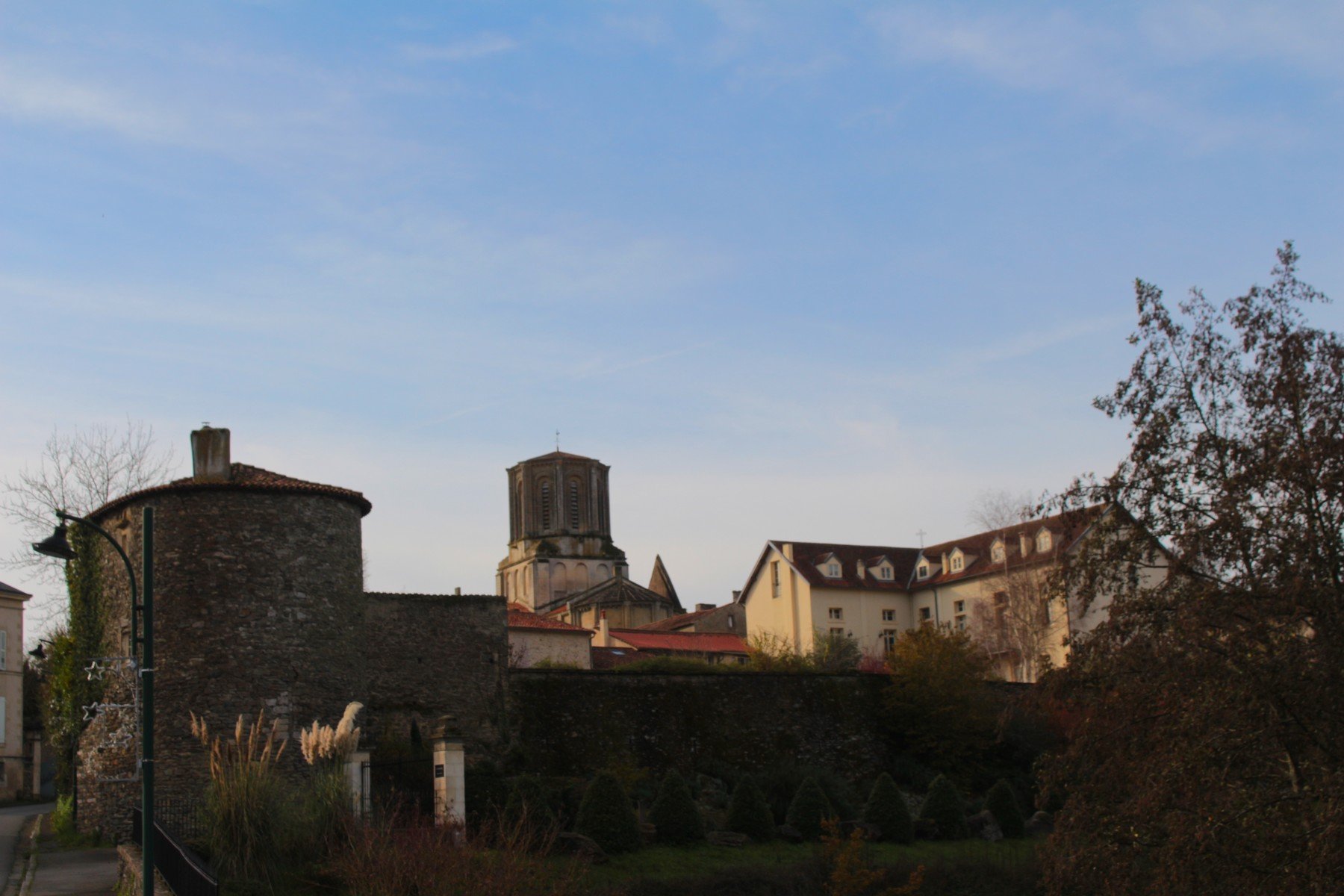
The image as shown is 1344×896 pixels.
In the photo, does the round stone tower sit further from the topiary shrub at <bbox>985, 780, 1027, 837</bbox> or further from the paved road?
the topiary shrub at <bbox>985, 780, 1027, 837</bbox>

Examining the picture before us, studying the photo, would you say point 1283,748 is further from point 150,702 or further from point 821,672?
point 821,672

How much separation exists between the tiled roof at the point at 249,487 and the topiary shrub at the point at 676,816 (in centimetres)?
757

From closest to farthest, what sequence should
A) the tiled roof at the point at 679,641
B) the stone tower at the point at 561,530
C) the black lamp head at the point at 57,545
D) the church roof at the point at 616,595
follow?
the black lamp head at the point at 57,545, the tiled roof at the point at 679,641, the church roof at the point at 616,595, the stone tower at the point at 561,530

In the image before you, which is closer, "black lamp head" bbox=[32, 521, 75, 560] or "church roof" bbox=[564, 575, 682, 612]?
"black lamp head" bbox=[32, 521, 75, 560]

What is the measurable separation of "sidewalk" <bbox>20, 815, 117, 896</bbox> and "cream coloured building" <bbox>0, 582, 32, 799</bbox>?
63.0 feet

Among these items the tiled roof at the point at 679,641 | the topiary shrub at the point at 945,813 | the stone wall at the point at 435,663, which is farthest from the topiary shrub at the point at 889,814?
the tiled roof at the point at 679,641

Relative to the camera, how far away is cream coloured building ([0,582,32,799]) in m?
42.2

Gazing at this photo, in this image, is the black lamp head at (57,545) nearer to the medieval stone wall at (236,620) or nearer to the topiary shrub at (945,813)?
the medieval stone wall at (236,620)

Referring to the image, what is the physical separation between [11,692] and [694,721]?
2338 centimetres

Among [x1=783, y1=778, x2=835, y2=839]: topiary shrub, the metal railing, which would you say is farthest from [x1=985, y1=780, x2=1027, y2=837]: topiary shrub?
the metal railing

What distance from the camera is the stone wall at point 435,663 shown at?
28.2 metres

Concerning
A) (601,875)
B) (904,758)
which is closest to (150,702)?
(601,875)

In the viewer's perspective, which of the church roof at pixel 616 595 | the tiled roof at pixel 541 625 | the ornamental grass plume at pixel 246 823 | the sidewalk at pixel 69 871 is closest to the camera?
the ornamental grass plume at pixel 246 823

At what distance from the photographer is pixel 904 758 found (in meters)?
32.7
